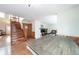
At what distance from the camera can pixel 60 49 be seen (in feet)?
6.35

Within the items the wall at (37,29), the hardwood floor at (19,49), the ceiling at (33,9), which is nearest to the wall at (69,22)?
the ceiling at (33,9)

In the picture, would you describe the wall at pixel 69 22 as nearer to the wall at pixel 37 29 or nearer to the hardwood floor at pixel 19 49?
the wall at pixel 37 29

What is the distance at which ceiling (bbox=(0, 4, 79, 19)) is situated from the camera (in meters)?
1.91

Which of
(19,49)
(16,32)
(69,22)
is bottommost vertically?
(19,49)

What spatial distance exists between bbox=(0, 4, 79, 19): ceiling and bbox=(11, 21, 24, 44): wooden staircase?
180 mm

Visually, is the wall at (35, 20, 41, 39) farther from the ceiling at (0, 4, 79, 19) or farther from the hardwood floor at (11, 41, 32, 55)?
the hardwood floor at (11, 41, 32, 55)

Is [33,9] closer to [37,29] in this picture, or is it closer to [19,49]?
[37,29]

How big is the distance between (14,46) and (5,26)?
36cm

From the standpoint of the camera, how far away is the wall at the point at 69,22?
74.7 inches

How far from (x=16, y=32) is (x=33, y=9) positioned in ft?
1.59

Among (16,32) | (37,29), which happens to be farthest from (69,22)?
(16,32)

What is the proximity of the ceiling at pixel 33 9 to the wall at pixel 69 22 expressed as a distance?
8 centimetres

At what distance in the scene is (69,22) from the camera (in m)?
1.93

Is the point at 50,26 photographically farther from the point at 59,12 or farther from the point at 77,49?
the point at 77,49
